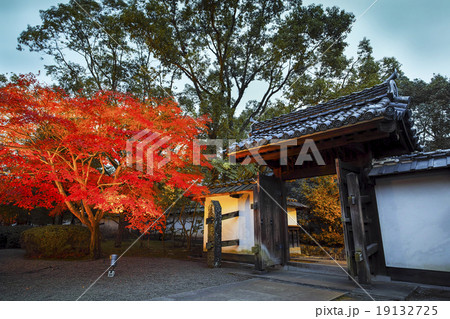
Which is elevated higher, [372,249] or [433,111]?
[433,111]

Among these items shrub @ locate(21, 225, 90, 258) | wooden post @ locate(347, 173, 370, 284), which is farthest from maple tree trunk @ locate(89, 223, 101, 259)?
wooden post @ locate(347, 173, 370, 284)

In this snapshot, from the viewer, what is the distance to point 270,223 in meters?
7.07

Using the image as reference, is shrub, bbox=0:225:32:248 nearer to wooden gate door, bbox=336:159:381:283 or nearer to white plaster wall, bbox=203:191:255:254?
white plaster wall, bbox=203:191:255:254

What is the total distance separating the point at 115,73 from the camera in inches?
543

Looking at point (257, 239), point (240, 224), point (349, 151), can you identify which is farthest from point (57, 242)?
point (349, 151)

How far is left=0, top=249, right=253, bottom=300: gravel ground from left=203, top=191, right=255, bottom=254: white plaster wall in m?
1.30

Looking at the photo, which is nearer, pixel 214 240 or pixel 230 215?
pixel 214 240

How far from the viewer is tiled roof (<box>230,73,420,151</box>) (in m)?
4.52

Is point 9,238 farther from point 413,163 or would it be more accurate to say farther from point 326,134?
point 413,163

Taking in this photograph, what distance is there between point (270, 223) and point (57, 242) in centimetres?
943

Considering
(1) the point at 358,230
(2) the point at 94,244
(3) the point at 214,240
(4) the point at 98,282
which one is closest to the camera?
(1) the point at 358,230
